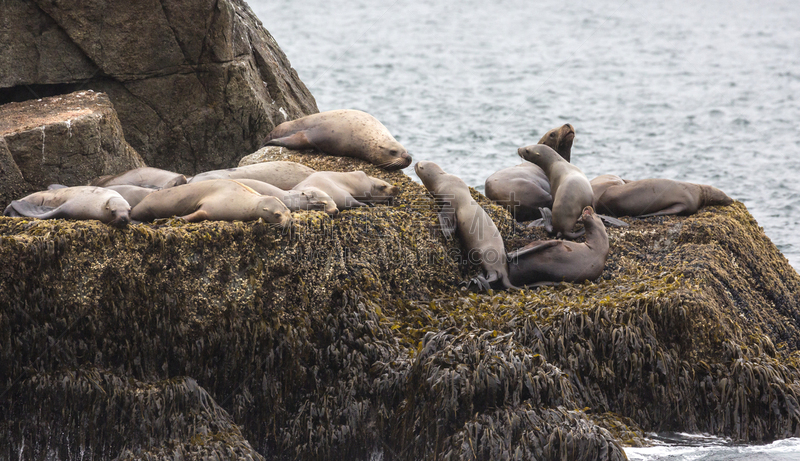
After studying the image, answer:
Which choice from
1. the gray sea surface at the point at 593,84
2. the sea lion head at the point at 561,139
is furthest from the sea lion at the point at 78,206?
the sea lion head at the point at 561,139

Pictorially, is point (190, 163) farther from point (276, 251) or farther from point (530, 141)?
point (530, 141)

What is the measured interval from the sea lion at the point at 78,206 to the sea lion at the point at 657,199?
14.6 feet

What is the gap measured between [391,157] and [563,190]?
165 centimetres

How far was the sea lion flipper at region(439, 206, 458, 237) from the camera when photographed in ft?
21.4

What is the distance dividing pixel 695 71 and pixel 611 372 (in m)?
25.1

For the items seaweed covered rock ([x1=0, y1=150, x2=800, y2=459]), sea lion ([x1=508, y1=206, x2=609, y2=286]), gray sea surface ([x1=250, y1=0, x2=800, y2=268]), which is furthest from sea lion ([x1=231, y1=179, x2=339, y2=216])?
gray sea surface ([x1=250, y1=0, x2=800, y2=268])

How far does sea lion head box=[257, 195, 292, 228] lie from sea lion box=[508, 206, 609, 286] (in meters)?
2.02

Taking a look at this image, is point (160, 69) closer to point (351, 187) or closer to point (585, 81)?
point (351, 187)

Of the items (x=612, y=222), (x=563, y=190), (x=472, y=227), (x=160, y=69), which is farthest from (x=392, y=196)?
(x=160, y=69)

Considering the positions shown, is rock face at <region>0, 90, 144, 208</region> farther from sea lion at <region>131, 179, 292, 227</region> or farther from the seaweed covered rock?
the seaweed covered rock

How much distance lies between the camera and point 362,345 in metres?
5.39

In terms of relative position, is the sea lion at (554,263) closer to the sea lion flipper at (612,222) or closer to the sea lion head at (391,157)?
the sea lion flipper at (612,222)

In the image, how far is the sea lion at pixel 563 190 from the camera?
698 centimetres

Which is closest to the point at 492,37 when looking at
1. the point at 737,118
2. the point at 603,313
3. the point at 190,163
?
the point at 737,118
